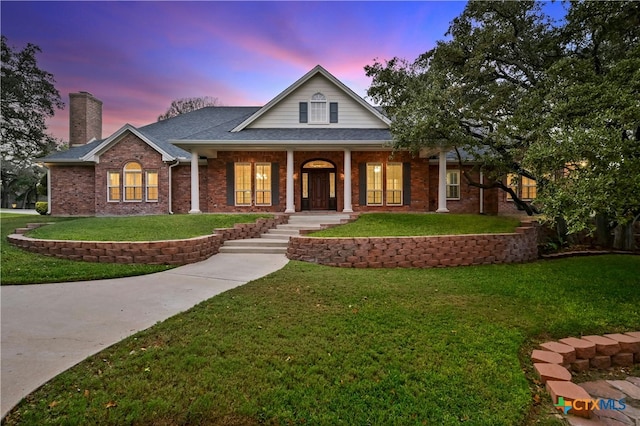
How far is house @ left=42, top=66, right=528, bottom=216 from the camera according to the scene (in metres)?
14.2

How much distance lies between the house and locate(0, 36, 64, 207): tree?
11.0 m

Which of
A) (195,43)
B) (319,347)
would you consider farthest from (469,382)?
(195,43)

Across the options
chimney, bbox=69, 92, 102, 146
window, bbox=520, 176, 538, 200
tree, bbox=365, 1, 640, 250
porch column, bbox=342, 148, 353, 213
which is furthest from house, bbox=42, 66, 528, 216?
chimney, bbox=69, 92, 102, 146

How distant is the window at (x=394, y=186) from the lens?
14305 mm

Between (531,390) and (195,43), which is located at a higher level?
(195,43)

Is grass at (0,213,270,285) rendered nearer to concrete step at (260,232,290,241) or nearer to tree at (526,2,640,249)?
concrete step at (260,232,290,241)

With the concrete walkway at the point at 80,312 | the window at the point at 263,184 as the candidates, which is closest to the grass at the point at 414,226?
the concrete walkway at the point at 80,312

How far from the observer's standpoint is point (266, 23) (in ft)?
41.2

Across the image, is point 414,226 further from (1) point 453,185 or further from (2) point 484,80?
(1) point 453,185

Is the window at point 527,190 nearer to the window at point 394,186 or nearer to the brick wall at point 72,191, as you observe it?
the window at point 394,186

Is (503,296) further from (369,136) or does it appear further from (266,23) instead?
(266,23)

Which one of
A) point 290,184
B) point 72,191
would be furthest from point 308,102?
point 72,191

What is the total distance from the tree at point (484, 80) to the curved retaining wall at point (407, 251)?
2.81 m

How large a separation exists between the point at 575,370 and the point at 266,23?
13.8 meters
